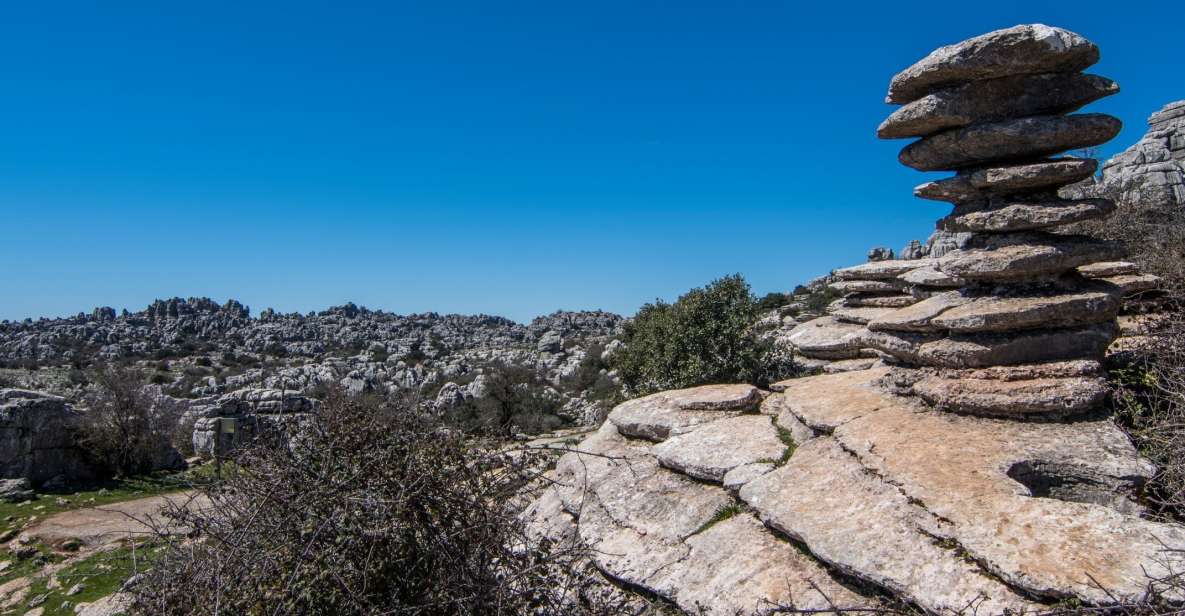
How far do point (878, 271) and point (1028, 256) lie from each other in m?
5.97

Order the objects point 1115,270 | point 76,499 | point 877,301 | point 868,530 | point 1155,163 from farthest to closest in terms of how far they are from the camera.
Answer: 1. point 1155,163
2. point 76,499
3. point 877,301
4. point 1115,270
5. point 868,530

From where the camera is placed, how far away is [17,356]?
51812 mm

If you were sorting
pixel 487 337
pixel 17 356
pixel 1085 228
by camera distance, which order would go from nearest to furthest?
1. pixel 1085 228
2. pixel 17 356
3. pixel 487 337

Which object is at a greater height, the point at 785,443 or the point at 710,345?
the point at 710,345

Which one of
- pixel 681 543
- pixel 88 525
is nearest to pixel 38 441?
pixel 88 525

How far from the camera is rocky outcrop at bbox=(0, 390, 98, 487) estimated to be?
1953 centimetres

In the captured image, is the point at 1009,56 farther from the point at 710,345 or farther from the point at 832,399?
the point at 710,345

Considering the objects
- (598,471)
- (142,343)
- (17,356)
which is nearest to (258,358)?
(142,343)

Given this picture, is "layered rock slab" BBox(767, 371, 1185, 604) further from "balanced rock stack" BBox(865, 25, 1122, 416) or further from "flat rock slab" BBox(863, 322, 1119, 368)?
"flat rock slab" BBox(863, 322, 1119, 368)

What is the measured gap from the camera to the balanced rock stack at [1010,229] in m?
7.71

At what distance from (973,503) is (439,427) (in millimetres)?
4423

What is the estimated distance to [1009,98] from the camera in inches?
339

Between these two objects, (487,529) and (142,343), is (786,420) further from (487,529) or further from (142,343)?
(142,343)

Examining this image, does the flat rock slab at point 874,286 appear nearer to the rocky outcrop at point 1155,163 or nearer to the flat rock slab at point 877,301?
the flat rock slab at point 877,301
